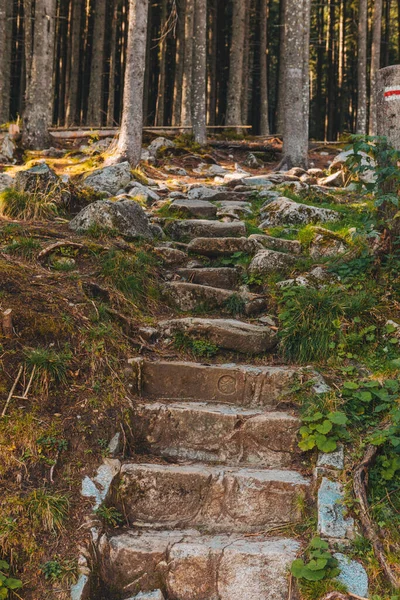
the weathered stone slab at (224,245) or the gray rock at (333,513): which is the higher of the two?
the weathered stone slab at (224,245)

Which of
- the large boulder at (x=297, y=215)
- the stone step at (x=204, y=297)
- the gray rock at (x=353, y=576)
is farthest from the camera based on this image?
the large boulder at (x=297, y=215)

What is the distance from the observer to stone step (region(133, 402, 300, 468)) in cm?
379

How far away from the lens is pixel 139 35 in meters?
9.96

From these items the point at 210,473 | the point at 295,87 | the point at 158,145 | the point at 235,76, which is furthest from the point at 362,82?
the point at 210,473

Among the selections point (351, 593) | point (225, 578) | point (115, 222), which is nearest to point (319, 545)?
point (351, 593)

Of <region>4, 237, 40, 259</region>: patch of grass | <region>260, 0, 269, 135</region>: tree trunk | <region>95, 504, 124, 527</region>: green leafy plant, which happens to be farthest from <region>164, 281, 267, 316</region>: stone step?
<region>260, 0, 269, 135</region>: tree trunk

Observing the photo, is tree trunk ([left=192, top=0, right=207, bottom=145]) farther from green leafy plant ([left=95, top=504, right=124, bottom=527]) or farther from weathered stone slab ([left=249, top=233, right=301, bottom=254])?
green leafy plant ([left=95, top=504, right=124, bottom=527])

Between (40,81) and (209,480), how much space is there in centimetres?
1051

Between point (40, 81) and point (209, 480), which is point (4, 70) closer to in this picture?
point (40, 81)

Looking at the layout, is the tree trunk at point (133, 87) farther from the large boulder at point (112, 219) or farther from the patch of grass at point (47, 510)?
the patch of grass at point (47, 510)

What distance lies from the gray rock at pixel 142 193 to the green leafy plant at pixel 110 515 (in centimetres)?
538

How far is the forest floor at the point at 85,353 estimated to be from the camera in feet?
10.0

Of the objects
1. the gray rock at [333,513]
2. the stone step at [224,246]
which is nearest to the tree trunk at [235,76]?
the stone step at [224,246]

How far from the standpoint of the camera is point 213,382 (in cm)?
427
